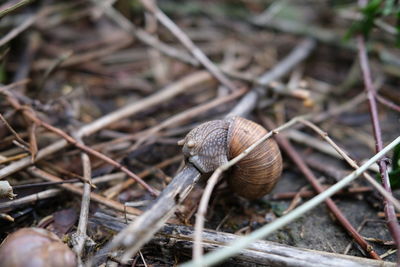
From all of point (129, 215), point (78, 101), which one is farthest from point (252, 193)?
point (78, 101)

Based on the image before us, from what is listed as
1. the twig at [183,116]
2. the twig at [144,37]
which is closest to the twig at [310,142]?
the twig at [183,116]

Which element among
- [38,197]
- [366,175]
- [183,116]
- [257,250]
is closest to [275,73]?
[183,116]

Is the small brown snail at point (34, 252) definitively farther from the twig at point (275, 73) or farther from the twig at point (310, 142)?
the twig at point (310, 142)

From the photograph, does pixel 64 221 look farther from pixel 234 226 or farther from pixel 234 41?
pixel 234 41

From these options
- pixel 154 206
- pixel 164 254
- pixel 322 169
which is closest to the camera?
pixel 154 206

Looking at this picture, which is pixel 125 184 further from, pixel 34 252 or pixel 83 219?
pixel 34 252

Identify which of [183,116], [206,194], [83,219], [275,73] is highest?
[275,73]
